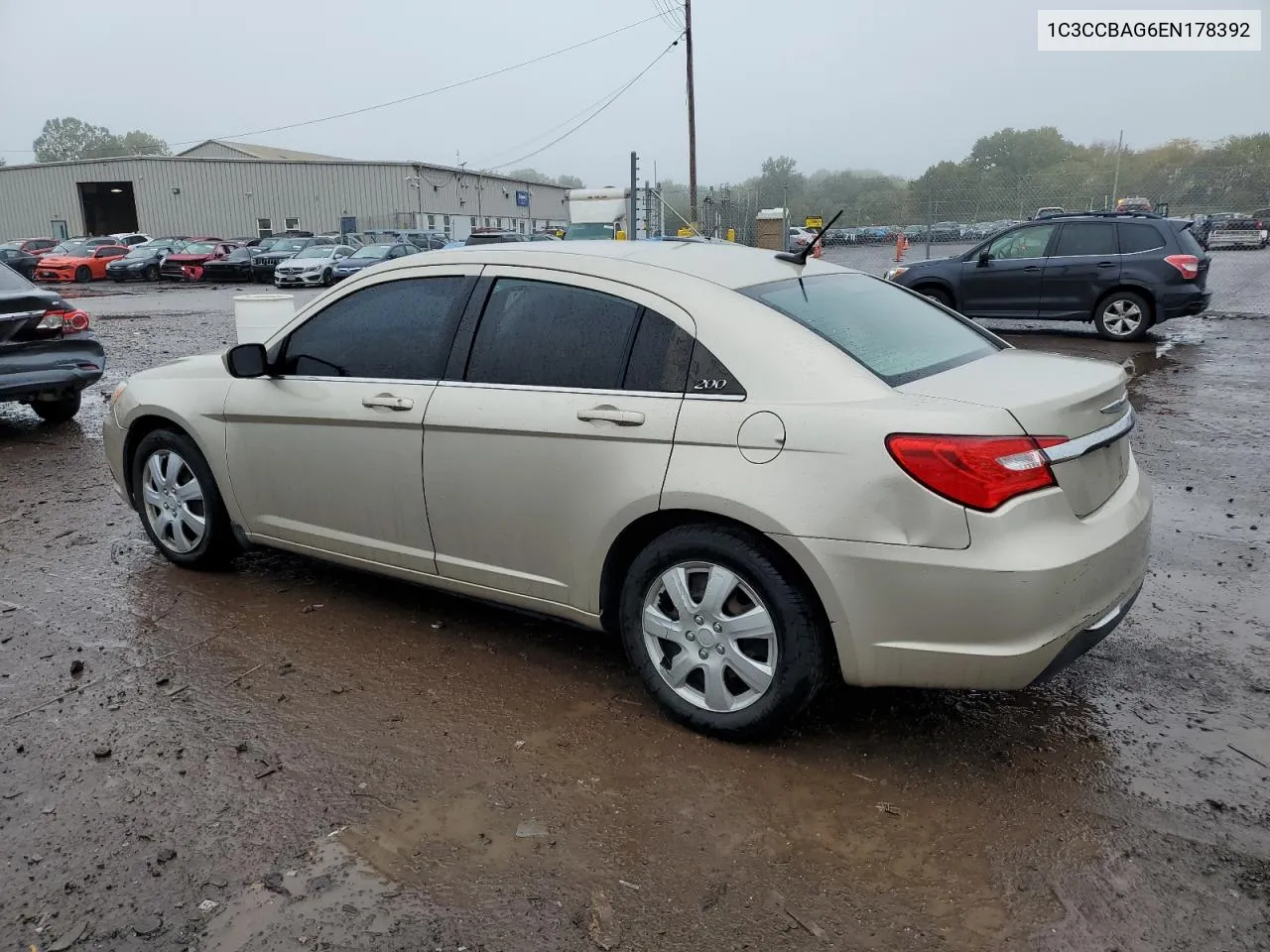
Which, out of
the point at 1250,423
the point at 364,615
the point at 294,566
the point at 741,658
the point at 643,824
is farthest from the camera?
the point at 1250,423

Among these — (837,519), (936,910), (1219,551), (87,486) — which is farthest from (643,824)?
(87,486)

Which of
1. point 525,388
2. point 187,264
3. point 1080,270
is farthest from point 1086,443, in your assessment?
point 187,264

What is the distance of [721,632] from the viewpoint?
316 cm

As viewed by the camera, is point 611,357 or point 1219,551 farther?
point 1219,551

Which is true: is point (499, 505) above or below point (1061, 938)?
above

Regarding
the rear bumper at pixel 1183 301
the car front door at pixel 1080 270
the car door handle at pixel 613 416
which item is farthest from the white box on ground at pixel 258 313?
the rear bumper at pixel 1183 301

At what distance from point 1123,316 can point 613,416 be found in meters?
11.8

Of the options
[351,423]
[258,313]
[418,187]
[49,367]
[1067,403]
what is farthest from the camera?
[418,187]

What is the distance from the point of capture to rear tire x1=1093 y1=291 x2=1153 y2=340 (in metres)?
12.8

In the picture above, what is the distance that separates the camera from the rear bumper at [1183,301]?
1236cm

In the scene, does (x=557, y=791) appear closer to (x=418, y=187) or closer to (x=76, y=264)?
(x=76, y=264)

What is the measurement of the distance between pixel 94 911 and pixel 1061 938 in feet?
8.01

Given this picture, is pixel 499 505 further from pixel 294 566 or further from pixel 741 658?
pixel 294 566

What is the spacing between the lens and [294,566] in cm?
505
